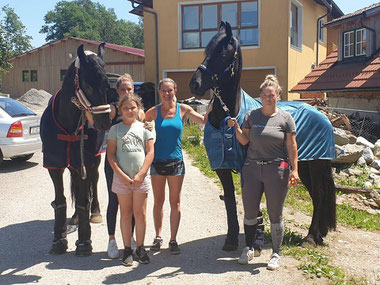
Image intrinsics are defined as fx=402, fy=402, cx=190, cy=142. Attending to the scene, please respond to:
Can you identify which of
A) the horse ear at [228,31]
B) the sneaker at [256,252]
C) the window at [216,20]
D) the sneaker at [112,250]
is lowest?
the sneaker at [256,252]

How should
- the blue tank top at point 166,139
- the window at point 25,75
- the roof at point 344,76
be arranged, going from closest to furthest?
the blue tank top at point 166,139, the roof at point 344,76, the window at point 25,75

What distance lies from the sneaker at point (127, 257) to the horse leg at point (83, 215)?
469 millimetres

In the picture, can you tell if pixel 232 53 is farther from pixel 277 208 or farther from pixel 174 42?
pixel 174 42

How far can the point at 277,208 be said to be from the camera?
382cm

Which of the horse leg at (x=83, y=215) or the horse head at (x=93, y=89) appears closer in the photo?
the horse head at (x=93, y=89)

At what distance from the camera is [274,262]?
390 cm

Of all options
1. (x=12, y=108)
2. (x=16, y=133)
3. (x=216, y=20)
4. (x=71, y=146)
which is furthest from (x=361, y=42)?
(x=71, y=146)

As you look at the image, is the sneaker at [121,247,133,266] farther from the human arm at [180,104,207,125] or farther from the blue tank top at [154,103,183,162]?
the human arm at [180,104,207,125]

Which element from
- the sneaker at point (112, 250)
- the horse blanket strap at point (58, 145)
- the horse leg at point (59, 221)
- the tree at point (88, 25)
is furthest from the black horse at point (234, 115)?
the tree at point (88, 25)

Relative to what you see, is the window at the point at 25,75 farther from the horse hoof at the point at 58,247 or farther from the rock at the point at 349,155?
the horse hoof at the point at 58,247

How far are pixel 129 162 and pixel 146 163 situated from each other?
16 cm

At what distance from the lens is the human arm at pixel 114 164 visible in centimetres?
380

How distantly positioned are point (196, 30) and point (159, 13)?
1.88 metres

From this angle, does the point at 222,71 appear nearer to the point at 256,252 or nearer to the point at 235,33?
the point at 256,252
